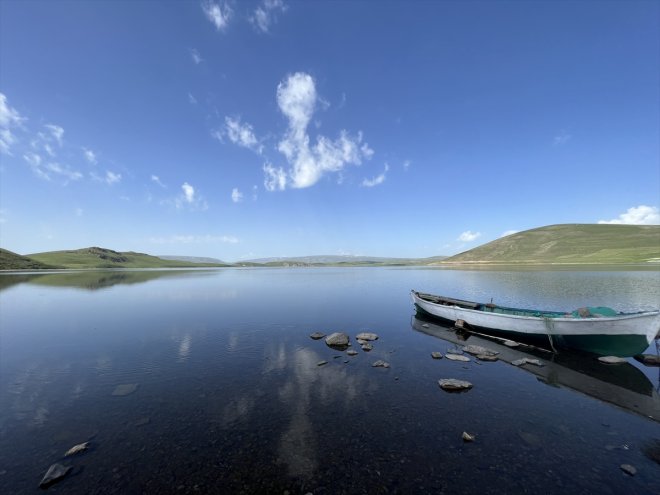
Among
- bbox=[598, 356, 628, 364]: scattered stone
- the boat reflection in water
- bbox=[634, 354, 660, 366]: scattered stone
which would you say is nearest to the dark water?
the boat reflection in water

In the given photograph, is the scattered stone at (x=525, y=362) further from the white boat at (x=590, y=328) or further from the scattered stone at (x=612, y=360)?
the scattered stone at (x=612, y=360)

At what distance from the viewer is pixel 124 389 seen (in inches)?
704

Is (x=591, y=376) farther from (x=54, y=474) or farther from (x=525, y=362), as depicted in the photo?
(x=54, y=474)

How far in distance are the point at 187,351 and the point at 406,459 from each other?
67.1 ft

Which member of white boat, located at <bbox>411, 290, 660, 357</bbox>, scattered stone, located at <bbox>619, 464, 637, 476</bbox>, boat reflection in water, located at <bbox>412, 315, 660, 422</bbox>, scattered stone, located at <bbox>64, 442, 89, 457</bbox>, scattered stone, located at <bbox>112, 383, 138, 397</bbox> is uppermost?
white boat, located at <bbox>411, 290, 660, 357</bbox>

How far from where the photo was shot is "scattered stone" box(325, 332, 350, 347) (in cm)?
2651

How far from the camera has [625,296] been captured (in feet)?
153

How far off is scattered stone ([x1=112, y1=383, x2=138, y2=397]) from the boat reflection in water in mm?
26329

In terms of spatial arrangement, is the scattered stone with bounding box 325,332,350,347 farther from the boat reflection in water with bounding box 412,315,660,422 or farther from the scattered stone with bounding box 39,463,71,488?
the scattered stone with bounding box 39,463,71,488

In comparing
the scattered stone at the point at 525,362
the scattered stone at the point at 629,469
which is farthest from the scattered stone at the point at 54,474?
the scattered stone at the point at 525,362

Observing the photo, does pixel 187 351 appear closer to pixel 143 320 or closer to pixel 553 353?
pixel 143 320

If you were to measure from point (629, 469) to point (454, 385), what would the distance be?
7.81 m

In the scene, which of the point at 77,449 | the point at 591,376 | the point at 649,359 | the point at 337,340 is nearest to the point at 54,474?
the point at 77,449

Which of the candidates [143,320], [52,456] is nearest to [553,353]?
[52,456]
